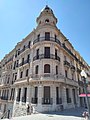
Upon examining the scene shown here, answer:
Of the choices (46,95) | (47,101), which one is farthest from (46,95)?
(47,101)

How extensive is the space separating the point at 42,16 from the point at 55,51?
9.33 m

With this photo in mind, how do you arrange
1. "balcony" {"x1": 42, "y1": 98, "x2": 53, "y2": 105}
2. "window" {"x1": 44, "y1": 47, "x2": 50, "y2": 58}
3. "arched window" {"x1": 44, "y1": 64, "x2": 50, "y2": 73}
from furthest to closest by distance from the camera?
1. "window" {"x1": 44, "y1": 47, "x2": 50, "y2": 58}
2. "arched window" {"x1": 44, "y1": 64, "x2": 50, "y2": 73}
3. "balcony" {"x1": 42, "y1": 98, "x2": 53, "y2": 105}

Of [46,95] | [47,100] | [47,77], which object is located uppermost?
[47,77]

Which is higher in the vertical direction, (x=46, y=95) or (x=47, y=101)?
(x=46, y=95)

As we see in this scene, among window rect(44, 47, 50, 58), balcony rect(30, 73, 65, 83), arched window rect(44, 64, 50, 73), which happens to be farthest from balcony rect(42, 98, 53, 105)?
window rect(44, 47, 50, 58)

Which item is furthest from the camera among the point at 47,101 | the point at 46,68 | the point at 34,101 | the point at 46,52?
the point at 46,52

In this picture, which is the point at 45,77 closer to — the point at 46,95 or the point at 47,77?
the point at 47,77

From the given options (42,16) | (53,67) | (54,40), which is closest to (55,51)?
(54,40)

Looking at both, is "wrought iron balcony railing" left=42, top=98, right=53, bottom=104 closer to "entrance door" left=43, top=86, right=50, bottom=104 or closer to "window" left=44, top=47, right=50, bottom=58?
"entrance door" left=43, top=86, right=50, bottom=104

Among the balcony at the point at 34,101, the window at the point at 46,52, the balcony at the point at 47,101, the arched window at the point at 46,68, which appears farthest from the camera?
the window at the point at 46,52

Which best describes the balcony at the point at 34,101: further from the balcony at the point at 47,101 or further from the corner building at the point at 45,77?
the balcony at the point at 47,101


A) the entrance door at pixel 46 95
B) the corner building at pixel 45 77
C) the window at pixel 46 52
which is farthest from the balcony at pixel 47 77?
the window at pixel 46 52

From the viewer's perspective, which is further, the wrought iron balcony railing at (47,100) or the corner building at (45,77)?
the corner building at (45,77)

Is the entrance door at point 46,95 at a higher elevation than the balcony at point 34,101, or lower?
higher
